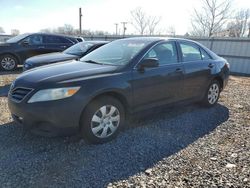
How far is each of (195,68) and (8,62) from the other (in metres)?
7.94

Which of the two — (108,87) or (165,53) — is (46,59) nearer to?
(165,53)

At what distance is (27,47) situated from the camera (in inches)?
406

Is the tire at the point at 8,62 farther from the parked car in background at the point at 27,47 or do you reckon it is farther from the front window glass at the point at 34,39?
the front window glass at the point at 34,39

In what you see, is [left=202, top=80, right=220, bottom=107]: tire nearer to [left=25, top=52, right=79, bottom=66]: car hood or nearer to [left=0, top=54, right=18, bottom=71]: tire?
[left=25, top=52, right=79, bottom=66]: car hood

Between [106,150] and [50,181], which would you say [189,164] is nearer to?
[106,150]

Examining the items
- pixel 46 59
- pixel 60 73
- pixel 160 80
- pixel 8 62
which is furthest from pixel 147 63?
pixel 8 62

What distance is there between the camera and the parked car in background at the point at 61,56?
7041 mm

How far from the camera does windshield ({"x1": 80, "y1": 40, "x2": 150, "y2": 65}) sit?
4.14 metres

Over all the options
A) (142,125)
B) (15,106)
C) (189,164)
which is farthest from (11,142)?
(189,164)

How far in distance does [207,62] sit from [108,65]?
240cm

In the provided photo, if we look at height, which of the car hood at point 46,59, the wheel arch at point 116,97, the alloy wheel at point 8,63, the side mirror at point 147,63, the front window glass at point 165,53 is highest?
the front window glass at point 165,53

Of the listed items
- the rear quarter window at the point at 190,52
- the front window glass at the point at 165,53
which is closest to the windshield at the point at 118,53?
the front window glass at the point at 165,53

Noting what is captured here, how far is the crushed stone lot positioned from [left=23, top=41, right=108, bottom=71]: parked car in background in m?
2.57

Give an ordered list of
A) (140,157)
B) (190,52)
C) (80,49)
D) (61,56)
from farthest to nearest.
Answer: (80,49) < (61,56) < (190,52) < (140,157)
